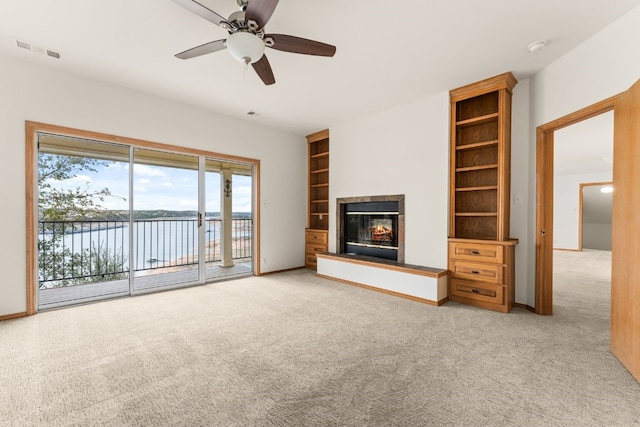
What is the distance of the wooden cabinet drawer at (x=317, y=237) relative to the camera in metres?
5.38

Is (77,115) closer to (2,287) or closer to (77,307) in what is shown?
(2,287)

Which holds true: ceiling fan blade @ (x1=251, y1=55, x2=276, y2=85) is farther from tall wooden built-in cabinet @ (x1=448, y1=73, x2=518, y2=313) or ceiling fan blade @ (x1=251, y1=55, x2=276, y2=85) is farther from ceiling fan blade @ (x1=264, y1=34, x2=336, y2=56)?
tall wooden built-in cabinet @ (x1=448, y1=73, x2=518, y2=313)

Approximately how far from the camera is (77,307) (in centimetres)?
333

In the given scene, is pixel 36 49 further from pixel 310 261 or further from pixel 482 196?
pixel 482 196

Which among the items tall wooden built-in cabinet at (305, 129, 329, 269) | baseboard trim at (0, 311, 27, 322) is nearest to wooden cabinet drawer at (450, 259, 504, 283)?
tall wooden built-in cabinet at (305, 129, 329, 269)

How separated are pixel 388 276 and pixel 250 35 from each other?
326 centimetres

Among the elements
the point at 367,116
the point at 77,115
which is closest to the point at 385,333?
the point at 367,116

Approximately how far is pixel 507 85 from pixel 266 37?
2.82 m

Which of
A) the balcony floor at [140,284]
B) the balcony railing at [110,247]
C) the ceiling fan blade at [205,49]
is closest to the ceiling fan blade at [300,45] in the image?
the ceiling fan blade at [205,49]

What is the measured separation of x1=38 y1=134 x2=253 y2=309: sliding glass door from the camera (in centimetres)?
373

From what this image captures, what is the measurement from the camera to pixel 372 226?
15.3 ft

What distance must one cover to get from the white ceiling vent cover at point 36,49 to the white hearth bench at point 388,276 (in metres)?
4.20

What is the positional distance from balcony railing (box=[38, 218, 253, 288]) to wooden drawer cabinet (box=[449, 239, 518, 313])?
3745 millimetres

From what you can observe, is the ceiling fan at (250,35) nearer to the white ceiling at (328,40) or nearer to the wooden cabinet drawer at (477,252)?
the white ceiling at (328,40)
